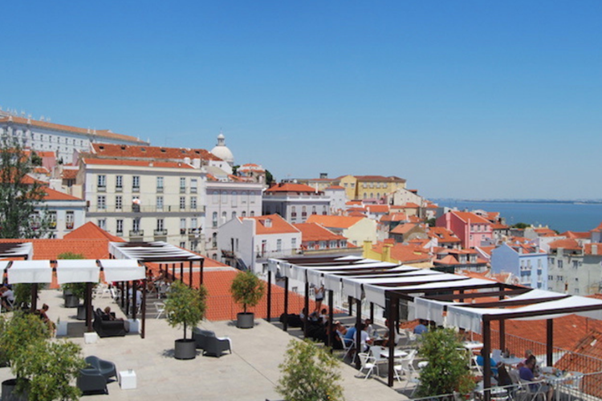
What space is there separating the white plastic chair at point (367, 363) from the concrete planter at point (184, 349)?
14.3 ft

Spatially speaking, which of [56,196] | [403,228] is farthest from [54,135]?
[56,196]

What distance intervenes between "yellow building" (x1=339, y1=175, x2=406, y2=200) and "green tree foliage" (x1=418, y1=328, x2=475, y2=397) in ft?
561

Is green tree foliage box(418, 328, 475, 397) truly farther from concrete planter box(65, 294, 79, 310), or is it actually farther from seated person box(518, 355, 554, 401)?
concrete planter box(65, 294, 79, 310)

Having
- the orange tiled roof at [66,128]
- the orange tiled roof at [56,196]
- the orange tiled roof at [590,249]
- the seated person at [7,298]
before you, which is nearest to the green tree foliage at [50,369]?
the seated person at [7,298]

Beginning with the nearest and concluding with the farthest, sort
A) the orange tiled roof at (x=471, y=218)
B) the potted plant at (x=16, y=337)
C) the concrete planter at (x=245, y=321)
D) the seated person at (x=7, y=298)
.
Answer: the potted plant at (x=16, y=337) → the concrete planter at (x=245, y=321) → the seated person at (x=7, y=298) → the orange tiled roof at (x=471, y=218)

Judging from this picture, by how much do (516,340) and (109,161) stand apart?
2122 inches

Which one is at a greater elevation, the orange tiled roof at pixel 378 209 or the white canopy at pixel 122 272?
the orange tiled roof at pixel 378 209

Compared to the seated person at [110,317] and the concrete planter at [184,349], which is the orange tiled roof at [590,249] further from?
the concrete planter at [184,349]

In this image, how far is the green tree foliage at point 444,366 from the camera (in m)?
10.1

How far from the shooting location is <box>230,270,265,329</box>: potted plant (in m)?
19.1

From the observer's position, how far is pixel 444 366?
10164mm

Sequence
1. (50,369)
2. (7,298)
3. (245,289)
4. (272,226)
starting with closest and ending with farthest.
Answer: (50,369) < (245,289) < (7,298) < (272,226)

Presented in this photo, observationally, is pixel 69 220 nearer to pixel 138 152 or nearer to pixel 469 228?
pixel 138 152

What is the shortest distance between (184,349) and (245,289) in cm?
456
